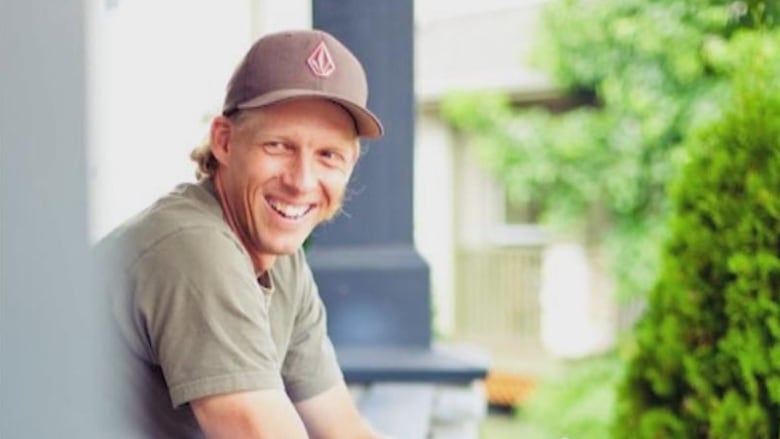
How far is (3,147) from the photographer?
561 mm

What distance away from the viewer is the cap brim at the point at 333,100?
0.81 metres

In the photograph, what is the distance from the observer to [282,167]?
849 mm

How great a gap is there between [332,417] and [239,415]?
0.28 meters

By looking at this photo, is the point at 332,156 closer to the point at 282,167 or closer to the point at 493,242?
the point at 282,167

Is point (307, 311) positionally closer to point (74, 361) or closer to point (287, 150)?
point (287, 150)

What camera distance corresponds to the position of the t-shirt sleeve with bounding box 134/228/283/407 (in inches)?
30.4

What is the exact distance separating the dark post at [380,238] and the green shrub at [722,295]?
390 millimetres

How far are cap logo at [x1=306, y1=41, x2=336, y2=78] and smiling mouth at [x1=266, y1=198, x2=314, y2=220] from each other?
4.8 inches

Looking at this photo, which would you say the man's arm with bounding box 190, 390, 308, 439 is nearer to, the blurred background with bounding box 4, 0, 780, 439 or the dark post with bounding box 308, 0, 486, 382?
the dark post with bounding box 308, 0, 486, 382

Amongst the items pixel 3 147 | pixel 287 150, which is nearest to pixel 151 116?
Result: pixel 287 150

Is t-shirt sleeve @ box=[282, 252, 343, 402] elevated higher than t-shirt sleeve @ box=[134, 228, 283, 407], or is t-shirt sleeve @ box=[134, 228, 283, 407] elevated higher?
t-shirt sleeve @ box=[134, 228, 283, 407]

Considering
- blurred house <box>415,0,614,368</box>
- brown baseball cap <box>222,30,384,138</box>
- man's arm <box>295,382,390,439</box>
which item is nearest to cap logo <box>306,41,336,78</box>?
brown baseball cap <box>222,30,384,138</box>

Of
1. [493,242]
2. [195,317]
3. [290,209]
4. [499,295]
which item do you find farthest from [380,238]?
[493,242]

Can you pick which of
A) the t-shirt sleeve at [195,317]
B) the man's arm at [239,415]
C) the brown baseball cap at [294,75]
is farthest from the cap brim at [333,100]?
the man's arm at [239,415]
